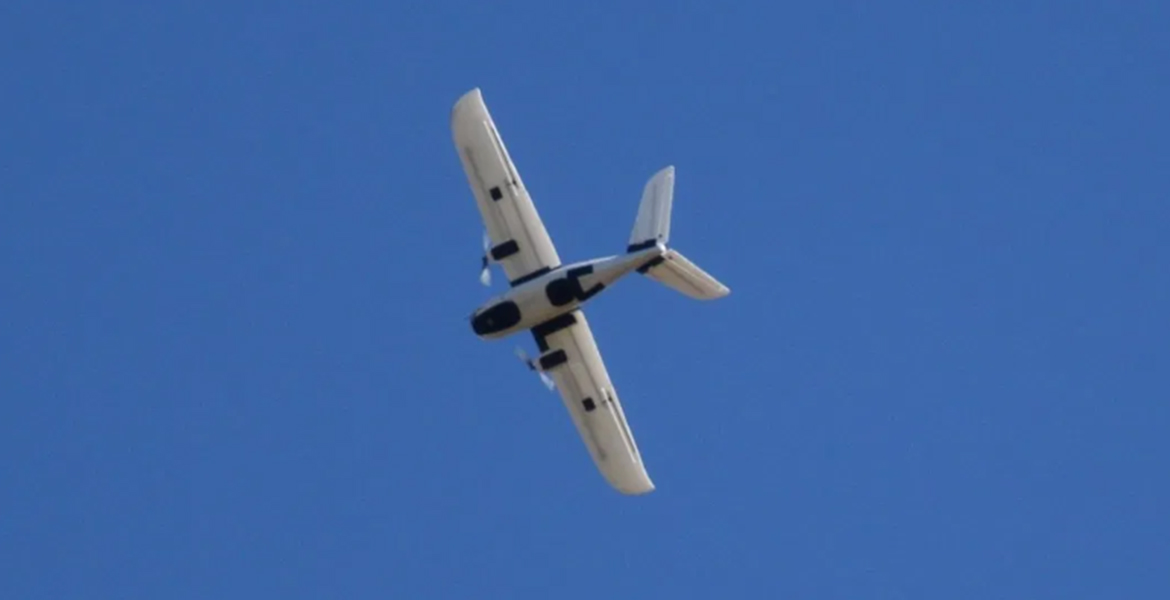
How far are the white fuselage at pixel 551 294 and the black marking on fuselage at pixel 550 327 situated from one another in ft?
3.14

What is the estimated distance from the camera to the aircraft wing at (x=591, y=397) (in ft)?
225

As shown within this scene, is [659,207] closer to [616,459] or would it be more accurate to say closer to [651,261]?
[651,261]

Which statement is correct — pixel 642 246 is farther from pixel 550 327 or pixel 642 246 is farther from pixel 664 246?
pixel 550 327

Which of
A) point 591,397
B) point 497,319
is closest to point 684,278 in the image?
point 497,319

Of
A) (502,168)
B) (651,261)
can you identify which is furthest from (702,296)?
(502,168)

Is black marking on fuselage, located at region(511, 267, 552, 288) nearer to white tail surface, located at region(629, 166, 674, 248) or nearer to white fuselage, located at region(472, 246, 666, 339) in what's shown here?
white fuselage, located at region(472, 246, 666, 339)

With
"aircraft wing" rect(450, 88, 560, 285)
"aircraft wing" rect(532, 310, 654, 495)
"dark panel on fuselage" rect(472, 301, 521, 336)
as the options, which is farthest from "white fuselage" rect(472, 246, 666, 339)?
"aircraft wing" rect(532, 310, 654, 495)

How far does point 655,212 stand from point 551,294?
3574 millimetres

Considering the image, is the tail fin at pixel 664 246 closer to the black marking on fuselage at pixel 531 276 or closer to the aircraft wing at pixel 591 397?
the black marking on fuselage at pixel 531 276

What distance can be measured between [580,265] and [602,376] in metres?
5.36

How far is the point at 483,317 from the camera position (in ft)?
219

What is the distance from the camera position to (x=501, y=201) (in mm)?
67000

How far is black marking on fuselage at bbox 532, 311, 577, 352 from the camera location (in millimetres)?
68125

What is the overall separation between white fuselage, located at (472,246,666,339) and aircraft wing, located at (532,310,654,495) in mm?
1564
